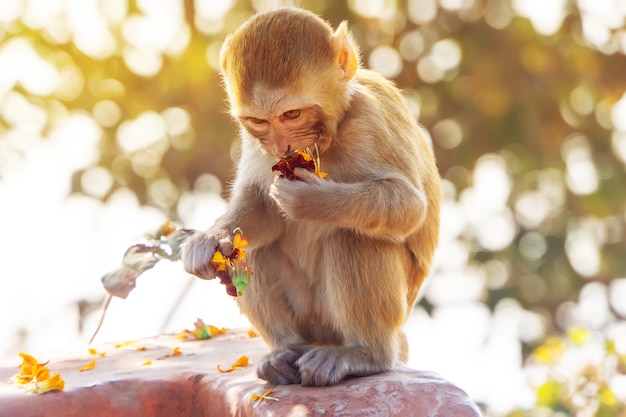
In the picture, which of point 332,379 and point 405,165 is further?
point 405,165

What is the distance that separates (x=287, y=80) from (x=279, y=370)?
1.49m

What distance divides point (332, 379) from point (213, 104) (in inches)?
257

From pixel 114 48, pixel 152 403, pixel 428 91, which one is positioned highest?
pixel 114 48

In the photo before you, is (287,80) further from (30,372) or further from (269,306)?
(30,372)

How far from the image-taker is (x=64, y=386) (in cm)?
550

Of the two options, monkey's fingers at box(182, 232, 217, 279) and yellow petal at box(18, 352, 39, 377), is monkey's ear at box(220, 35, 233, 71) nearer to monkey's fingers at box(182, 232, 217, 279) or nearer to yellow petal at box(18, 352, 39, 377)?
monkey's fingers at box(182, 232, 217, 279)

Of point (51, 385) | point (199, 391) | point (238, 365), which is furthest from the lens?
point (238, 365)

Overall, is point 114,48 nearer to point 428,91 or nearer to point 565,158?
point 428,91

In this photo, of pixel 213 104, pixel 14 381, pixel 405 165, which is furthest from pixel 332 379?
pixel 213 104

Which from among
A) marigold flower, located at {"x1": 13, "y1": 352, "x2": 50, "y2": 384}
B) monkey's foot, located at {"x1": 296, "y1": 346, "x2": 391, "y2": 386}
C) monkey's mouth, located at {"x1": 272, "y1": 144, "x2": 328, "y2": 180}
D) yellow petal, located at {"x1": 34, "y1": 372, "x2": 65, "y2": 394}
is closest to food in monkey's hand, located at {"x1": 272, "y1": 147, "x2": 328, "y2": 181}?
monkey's mouth, located at {"x1": 272, "y1": 144, "x2": 328, "y2": 180}

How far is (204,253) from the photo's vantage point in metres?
5.16

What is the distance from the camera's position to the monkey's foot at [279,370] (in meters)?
5.11

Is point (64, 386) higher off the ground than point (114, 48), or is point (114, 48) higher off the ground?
point (114, 48)

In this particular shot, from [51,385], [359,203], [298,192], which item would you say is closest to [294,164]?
[298,192]
